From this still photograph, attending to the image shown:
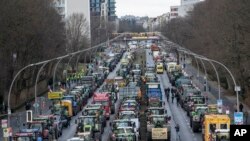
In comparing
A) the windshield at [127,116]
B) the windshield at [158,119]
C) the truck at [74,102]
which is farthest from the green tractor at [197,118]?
the truck at [74,102]

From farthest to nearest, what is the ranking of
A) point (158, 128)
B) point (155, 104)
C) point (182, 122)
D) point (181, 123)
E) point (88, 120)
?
point (155, 104) < point (182, 122) < point (181, 123) < point (88, 120) < point (158, 128)

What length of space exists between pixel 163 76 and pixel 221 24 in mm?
31704

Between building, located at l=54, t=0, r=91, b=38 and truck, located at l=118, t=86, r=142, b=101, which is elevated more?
building, located at l=54, t=0, r=91, b=38

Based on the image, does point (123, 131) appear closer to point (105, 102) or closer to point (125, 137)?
point (125, 137)

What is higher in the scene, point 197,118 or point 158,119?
point 158,119

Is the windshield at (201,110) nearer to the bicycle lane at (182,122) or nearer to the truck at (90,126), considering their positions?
the bicycle lane at (182,122)

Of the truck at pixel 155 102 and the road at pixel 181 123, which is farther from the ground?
the truck at pixel 155 102

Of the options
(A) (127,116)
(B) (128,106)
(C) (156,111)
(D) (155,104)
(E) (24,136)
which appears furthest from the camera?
(D) (155,104)

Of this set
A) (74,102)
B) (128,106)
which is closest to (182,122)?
(128,106)

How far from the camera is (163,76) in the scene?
338 ft

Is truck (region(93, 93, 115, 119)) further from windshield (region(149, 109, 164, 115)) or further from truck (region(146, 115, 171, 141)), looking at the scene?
truck (region(146, 115, 171, 141))

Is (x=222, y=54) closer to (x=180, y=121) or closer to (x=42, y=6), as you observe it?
(x=180, y=121)

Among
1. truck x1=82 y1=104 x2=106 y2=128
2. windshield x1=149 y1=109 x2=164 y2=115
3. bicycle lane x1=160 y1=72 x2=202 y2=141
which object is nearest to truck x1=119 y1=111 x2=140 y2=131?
windshield x1=149 y1=109 x2=164 y2=115

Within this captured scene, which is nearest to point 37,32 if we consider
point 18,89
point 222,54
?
point 18,89
